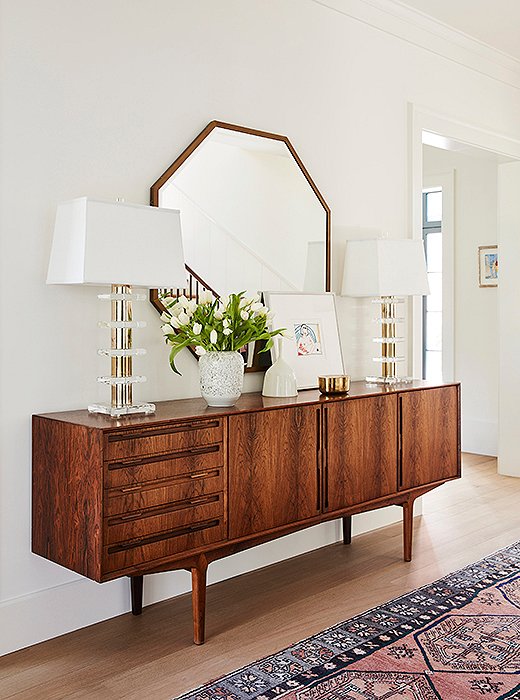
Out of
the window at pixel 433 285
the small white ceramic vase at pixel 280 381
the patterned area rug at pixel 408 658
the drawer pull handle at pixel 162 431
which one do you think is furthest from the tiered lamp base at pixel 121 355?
the window at pixel 433 285

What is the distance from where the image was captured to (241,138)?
3.40m

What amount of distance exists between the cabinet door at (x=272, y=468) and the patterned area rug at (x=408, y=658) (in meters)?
0.46

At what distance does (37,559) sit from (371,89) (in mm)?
2902

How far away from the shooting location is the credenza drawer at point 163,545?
2.46 metres

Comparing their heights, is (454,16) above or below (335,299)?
above

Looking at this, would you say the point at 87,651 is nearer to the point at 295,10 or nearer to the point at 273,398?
the point at 273,398

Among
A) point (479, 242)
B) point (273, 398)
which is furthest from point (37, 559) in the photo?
point (479, 242)

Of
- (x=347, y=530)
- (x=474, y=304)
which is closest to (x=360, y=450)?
(x=347, y=530)

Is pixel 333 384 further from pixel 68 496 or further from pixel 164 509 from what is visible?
pixel 68 496

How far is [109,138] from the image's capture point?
2.92 metres

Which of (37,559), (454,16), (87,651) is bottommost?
(87,651)

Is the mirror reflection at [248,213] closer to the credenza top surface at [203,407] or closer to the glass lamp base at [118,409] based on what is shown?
the credenza top surface at [203,407]

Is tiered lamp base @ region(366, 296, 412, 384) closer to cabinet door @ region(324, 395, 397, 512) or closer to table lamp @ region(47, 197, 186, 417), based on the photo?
cabinet door @ region(324, 395, 397, 512)

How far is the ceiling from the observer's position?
13.5 feet
